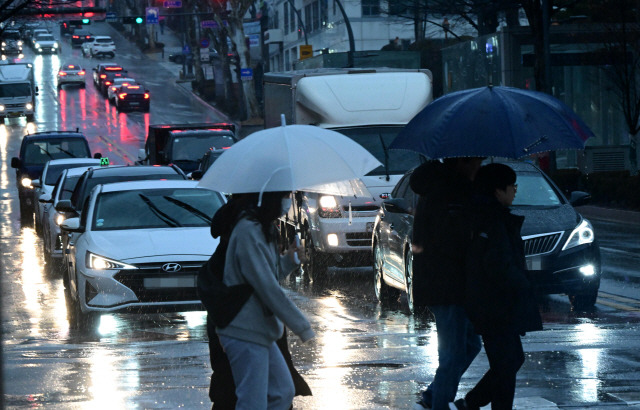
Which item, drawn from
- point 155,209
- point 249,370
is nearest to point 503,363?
point 249,370

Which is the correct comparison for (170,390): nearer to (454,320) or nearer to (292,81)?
(454,320)

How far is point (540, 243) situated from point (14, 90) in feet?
193

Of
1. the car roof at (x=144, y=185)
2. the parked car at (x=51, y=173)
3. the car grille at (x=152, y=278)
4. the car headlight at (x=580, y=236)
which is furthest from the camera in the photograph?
the parked car at (x=51, y=173)

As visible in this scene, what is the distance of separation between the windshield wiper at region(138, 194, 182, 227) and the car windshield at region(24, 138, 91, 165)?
16.2 meters

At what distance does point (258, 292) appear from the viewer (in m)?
5.59

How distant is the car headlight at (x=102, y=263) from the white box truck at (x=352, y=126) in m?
4.37

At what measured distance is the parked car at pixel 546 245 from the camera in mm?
12297

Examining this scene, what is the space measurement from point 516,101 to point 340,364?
2975mm

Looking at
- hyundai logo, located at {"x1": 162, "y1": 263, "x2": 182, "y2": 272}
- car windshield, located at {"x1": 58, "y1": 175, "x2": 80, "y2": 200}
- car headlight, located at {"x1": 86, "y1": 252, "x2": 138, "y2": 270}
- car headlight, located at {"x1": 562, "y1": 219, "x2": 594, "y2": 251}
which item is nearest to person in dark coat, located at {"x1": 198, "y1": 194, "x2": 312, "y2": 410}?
hyundai logo, located at {"x1": 162, "y1": 263, "x2": 182, "y2": 272}

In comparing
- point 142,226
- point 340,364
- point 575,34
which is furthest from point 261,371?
point 575,34

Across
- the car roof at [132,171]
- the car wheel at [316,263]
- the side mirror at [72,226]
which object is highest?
the car roof at [132,171]

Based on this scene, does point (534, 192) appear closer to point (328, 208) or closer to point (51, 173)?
point (328, 208)

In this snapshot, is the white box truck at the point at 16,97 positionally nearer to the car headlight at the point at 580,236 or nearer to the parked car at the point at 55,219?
the parked car at the point at 55,219

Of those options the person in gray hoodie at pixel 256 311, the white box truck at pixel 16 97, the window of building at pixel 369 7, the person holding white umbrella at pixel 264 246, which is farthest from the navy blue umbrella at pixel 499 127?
the window of building at pixel 369 7
